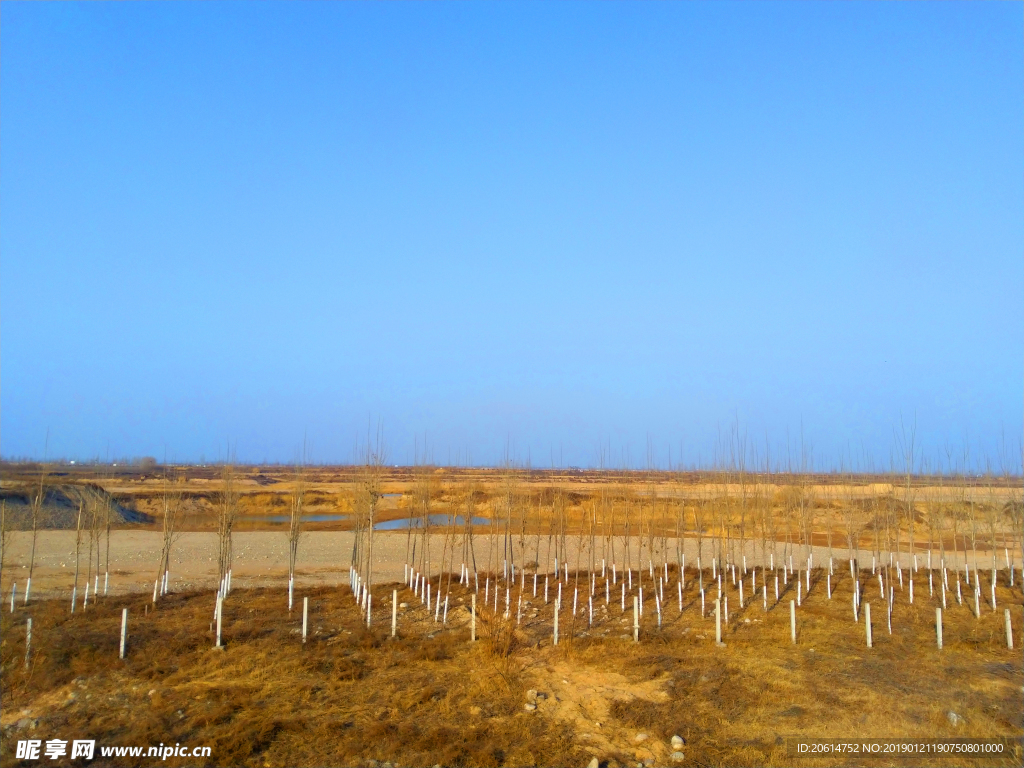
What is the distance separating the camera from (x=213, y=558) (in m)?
29.5

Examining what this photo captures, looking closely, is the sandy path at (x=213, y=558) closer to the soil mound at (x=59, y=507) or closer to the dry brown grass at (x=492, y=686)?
the soil mound at (x=59, y=507)

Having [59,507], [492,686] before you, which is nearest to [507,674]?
[492,686]

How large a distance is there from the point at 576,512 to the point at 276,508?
87.0 feet

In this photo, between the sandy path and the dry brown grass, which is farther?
the sandy path

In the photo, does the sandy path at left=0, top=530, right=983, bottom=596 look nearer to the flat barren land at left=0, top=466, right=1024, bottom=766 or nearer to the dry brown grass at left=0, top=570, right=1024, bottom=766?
the flat barren land at left=0, top=466, right=1024, bottom=766

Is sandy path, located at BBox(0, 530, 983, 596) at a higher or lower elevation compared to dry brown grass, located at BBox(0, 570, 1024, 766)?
lower

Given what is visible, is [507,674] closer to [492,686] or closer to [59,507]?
[492,686]

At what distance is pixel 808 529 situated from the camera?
23.7m

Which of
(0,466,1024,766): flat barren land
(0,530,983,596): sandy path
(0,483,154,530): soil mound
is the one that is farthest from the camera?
(0,483,154,530): soil mound

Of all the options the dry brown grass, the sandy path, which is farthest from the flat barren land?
Answer: the sandy path

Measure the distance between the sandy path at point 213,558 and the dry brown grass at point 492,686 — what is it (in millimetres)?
7124

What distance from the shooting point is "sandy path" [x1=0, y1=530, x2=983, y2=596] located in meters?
23.0

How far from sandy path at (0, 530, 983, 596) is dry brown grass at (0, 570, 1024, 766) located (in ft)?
23.4

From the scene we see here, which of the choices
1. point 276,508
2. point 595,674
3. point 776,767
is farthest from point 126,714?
point 276,508
